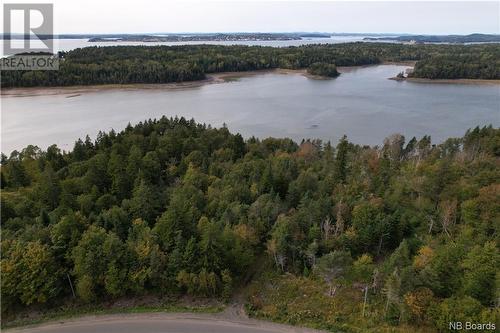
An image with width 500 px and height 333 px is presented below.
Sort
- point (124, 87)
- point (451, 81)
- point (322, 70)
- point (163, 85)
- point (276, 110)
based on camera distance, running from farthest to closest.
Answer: point (322, 70)
point (451, 81)
point (163, 85)
point (124, 87)
point (276, 110)

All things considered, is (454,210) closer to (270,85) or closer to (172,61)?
(270,85)

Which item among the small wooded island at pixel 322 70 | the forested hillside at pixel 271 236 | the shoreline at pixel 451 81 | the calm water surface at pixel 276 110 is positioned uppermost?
the small wooded island at pixel 322 70

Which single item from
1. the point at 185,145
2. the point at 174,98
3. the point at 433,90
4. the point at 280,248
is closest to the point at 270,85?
the point at 174,98

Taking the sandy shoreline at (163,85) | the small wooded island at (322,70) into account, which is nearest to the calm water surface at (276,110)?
the sandy shoreline at (163,85)

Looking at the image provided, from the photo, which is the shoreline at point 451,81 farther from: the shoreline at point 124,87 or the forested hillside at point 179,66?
the shoreline at point 124,87

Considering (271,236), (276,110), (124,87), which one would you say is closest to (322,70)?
(276,110)

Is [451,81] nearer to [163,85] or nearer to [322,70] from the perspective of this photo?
[322,70]

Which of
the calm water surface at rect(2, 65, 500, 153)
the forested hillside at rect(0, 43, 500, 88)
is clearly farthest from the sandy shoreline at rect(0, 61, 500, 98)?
Result: the calm water surface at rect(2, 65, 500, 153)
